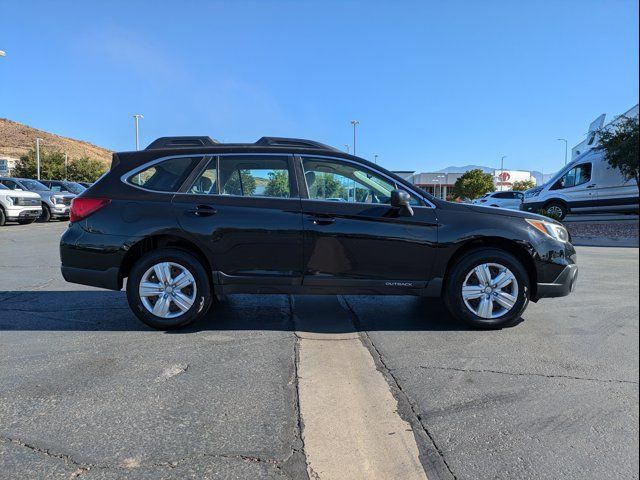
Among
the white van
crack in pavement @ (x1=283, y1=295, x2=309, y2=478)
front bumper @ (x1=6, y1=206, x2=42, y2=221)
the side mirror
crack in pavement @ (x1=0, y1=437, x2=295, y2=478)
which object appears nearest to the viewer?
crack in pavement @ (x1=0, y1=437, x2=295, y2=478)

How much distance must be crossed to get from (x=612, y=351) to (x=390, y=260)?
2.10 m

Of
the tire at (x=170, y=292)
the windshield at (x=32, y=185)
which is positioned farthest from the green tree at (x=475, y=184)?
the tire at (x=170, y=292)

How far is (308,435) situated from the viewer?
9.39ft

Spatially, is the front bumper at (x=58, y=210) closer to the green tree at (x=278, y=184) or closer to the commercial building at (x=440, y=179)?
the green tree at (x=278, y=184)

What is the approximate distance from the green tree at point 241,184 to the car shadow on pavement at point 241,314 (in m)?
1.38

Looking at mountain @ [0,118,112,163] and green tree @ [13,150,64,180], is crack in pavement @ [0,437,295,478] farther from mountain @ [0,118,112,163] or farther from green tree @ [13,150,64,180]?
mountain @ [0,118,112,163]

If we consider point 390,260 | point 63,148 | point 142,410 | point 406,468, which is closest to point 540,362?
point 390,260

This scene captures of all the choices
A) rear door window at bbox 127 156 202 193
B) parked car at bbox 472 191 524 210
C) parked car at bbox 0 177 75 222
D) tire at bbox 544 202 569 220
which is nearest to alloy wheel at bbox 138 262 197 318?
rear door window at bbox 127 156 202 193

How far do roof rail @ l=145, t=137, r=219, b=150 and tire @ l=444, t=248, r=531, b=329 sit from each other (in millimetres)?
2862

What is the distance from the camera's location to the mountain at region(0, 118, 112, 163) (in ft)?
258

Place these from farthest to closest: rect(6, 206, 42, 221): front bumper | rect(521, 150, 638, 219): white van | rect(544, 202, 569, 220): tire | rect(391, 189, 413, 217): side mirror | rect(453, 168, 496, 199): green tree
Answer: rect(453, 168, 496, 199): green tree < rect(544, 202, 569, 220): tire < rect(521, 150, 638, 219): white van < rect(6, 206, 42, 221): front bumper < rect(391, 189, 413, 217): side mirror

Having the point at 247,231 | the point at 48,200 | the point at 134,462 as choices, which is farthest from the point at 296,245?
the point at 48,200

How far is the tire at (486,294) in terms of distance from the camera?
4.74 metres

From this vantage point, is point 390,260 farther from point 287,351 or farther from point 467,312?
point 287,351
